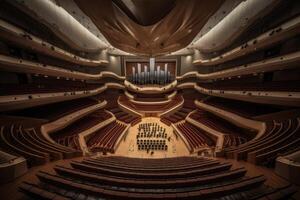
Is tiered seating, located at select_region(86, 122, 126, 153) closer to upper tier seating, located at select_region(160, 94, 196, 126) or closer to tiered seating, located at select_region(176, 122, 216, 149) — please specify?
tiered seating, located at select_region(176, 122, 216, 149)

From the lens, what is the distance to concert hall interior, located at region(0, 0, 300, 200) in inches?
107

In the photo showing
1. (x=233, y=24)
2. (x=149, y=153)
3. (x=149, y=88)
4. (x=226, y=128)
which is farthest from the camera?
(x=149, y=88)

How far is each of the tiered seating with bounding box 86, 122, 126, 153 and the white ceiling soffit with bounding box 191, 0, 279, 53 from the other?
12.3 meters

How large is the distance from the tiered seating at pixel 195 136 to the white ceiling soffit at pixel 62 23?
12754 mm

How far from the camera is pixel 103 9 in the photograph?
147 inches

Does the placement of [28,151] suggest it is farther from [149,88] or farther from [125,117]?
[149,88]

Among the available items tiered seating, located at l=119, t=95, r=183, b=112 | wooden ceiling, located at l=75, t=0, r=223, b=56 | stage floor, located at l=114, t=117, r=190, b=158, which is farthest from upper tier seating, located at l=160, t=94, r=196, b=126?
wooden ceiling, located at l=75, t=0, r=223, b=56

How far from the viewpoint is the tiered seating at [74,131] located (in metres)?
7.73

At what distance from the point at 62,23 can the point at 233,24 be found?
44.8 feet

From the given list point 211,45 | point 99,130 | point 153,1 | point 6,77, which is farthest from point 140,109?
point 153,1

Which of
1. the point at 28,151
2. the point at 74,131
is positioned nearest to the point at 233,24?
the point at 74,131

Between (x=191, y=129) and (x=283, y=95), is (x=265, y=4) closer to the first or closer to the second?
(x=283, y=95)

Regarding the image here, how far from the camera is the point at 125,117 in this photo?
16.1 metres

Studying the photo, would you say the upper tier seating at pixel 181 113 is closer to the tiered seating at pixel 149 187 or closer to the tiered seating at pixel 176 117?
the tiered seating at pixel 176 117
